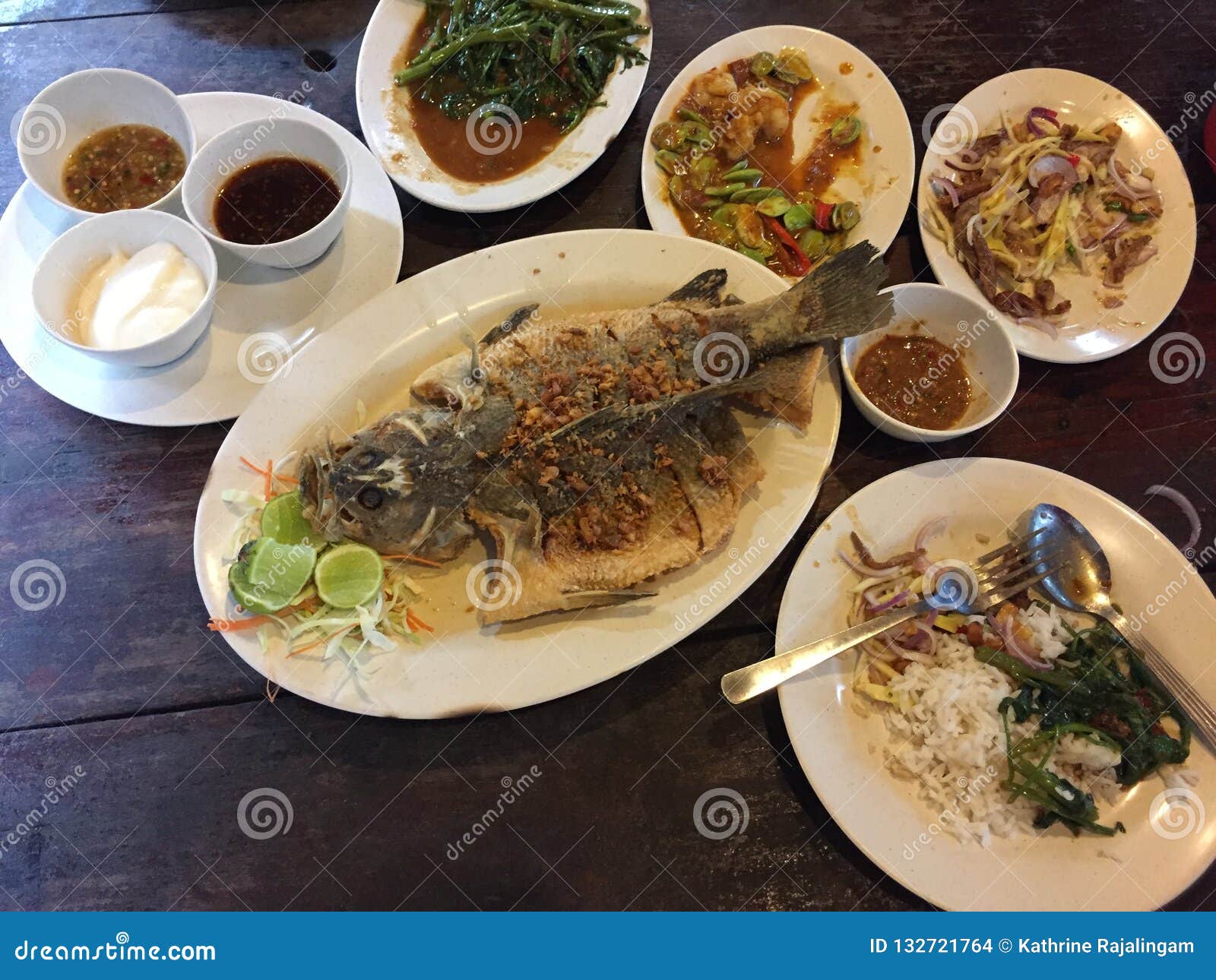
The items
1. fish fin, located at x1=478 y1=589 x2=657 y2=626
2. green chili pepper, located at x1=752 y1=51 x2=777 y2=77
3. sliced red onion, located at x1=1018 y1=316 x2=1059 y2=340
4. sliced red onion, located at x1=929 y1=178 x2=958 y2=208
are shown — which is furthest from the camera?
green chili pepper, located at x1=752 y1=51 x2=777 y2=77

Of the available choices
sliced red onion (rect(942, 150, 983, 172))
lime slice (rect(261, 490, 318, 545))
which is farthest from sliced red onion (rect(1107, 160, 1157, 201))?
lime slice (rect(261, 490, 318, 545))

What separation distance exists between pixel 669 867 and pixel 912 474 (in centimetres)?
170

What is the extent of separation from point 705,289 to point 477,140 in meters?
1.23

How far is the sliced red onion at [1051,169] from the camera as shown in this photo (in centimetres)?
307

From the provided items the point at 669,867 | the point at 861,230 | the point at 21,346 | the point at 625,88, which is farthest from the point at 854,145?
the point at 21,346

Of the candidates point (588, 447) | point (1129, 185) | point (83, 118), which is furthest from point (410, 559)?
point (1129, 185)

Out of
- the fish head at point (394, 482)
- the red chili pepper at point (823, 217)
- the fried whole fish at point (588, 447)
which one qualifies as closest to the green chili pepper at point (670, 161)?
the red chili pepper at point (823, 217)

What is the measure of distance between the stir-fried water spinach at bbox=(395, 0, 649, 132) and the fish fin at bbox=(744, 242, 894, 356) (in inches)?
50.1

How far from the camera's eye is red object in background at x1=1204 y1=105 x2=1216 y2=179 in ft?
10.9

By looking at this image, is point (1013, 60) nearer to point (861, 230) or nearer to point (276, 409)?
point (861, 230)

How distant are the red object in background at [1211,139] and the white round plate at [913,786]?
189cm

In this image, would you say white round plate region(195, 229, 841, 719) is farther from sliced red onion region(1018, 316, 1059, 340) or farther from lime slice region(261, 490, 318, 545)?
sliced red onion region(1018, 316, 1059, 340)

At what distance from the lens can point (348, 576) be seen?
8.54 ft

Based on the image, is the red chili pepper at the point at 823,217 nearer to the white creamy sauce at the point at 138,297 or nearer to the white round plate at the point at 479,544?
the white round plate at the point at 479,544
